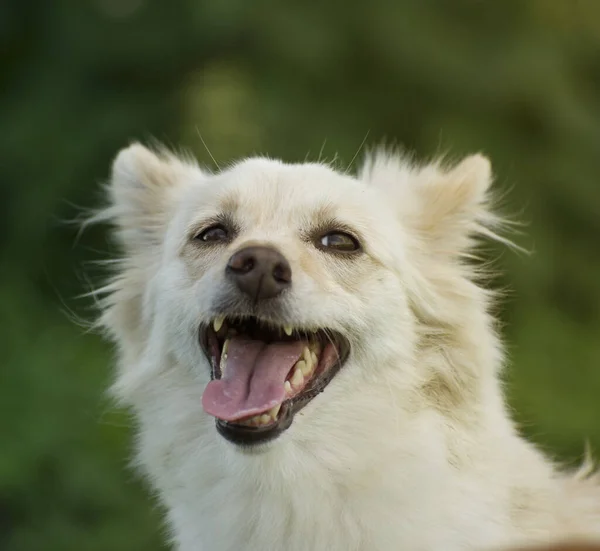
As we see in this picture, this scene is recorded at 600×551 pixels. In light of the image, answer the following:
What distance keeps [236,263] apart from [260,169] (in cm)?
81

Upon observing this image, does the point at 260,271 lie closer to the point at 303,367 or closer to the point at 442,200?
the point at 303,367

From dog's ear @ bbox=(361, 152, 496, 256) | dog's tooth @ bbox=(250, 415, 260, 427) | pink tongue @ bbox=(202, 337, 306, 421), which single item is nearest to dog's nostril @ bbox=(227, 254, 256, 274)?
pink tongue @ bbox=(202, 337, 306, 421)

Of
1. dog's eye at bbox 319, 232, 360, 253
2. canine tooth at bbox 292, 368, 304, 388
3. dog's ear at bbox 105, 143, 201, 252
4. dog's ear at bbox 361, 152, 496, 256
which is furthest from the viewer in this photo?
dog's ear at bbox 105, 143, 201, 252

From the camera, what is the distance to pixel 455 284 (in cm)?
484

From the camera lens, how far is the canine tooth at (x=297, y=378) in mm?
4188

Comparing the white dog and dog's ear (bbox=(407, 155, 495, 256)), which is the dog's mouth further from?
dog's ear (bbox=(407, 155, 495, 256))

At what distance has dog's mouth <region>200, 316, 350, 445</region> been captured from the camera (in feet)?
13.3

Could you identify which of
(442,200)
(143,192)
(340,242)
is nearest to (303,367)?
(340,242)

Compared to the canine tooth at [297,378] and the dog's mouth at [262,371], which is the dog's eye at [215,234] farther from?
the canine tooth at [297,378]

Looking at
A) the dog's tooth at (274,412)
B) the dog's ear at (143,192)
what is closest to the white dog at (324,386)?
the dog's tooth at (274,412)

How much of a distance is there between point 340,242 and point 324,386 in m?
0.69

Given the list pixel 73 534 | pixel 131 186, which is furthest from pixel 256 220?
pixel 73 534

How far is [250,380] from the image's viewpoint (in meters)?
4.13

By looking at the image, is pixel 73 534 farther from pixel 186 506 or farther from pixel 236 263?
pixel 236 263
